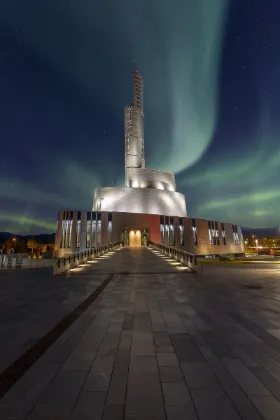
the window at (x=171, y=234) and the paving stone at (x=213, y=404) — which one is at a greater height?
the window at (x=171, y=234)

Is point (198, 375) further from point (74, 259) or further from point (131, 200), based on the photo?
point (131, 200)

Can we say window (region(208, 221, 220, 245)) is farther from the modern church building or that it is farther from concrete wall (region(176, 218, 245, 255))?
concrete wall (region(176, 218, 245, 255))

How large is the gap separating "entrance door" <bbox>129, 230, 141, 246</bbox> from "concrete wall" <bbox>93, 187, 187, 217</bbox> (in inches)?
399

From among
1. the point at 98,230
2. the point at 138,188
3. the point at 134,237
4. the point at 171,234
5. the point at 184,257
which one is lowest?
the point at 184,257

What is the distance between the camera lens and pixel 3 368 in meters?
4.16

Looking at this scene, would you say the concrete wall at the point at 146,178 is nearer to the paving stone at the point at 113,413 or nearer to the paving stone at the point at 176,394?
the paving stone at the point at 176,394

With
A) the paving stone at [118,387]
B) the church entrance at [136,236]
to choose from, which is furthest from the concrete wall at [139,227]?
the paving stone at [118,387]

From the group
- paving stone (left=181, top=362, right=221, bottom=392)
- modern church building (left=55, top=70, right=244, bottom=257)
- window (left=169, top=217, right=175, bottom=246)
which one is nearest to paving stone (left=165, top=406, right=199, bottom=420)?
paving stone (left=181, top=362, right=221, bottom=392)

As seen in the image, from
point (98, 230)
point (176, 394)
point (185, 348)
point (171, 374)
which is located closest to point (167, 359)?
point (171, 374)

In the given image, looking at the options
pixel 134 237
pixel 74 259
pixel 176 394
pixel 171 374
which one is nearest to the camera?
pixel 176 394

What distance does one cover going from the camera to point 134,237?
58.3 metres

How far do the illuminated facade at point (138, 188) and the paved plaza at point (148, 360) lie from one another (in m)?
58.8

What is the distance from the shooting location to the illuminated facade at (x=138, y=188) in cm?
6756

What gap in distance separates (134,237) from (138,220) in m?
4.46
